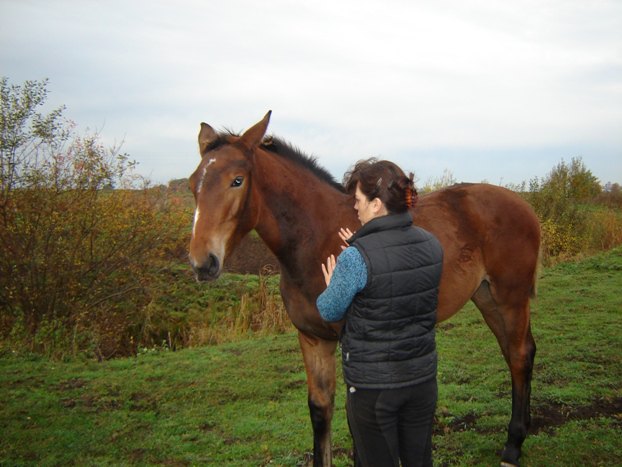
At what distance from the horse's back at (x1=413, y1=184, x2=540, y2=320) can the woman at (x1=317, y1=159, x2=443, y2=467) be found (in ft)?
5.15

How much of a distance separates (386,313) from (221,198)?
4.21ft

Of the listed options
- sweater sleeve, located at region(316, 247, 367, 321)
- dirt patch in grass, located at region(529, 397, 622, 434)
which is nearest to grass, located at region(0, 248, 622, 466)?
dirt patch in grass, located at region(529, 397, 622, 434)

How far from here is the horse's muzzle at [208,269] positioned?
2639 mm

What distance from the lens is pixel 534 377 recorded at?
540cm

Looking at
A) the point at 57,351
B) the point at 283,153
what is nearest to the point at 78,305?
the point at 57,351

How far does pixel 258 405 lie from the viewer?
525 cm

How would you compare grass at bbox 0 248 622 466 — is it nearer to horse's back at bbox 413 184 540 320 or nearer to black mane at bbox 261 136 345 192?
horse's back at bbox 413 184 540 320

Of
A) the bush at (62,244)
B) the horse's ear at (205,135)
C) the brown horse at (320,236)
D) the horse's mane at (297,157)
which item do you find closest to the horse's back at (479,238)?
the brown horse at (320,236)

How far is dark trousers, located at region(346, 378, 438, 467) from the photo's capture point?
211cm

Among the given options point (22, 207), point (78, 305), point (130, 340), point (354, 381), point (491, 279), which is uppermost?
point (22, 207)

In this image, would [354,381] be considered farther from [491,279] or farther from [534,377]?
[534,377]

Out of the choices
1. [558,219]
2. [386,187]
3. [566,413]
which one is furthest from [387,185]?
[558,219]

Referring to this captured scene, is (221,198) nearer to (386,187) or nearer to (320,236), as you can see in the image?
(320,236)

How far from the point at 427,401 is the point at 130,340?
8407 mm
